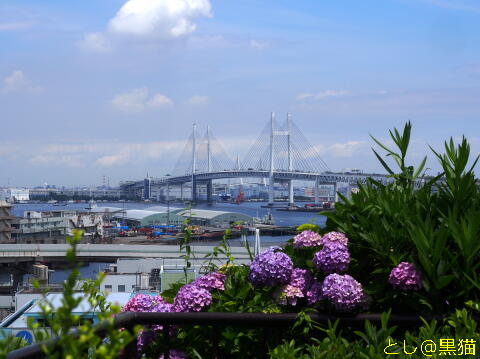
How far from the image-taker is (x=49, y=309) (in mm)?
665

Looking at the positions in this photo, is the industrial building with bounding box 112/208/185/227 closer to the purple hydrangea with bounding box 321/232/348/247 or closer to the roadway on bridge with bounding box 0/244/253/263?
the roadway on bridge with bounding box 0/244/253/263

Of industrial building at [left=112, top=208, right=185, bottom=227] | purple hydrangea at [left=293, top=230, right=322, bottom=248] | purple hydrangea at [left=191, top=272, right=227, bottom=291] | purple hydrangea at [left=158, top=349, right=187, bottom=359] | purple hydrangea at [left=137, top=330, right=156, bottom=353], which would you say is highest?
purple hydrangea at [left=293, top=230, right=322, bottom=248]

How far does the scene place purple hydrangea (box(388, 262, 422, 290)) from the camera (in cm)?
162

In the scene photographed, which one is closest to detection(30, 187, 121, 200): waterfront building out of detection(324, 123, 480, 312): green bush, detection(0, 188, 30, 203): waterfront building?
detection(0, 188, 30, 203): waterfront building

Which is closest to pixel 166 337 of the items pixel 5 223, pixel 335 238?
pixel 335 238

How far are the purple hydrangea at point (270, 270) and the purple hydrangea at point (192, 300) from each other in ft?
0.43

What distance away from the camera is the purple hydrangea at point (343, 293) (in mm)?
1525

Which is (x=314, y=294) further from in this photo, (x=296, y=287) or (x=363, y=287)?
(x=363, y=287)

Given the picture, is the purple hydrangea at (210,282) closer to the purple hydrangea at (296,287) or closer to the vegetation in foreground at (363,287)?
the vegetation in foreground at (363,287)

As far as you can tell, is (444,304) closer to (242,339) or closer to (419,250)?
(419,250)

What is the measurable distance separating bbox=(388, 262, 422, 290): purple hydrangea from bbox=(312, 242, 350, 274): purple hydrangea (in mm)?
132

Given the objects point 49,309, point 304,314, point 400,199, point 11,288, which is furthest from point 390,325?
point 11,288

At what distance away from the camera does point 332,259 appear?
1634 millimetres

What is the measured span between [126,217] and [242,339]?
163 feet
